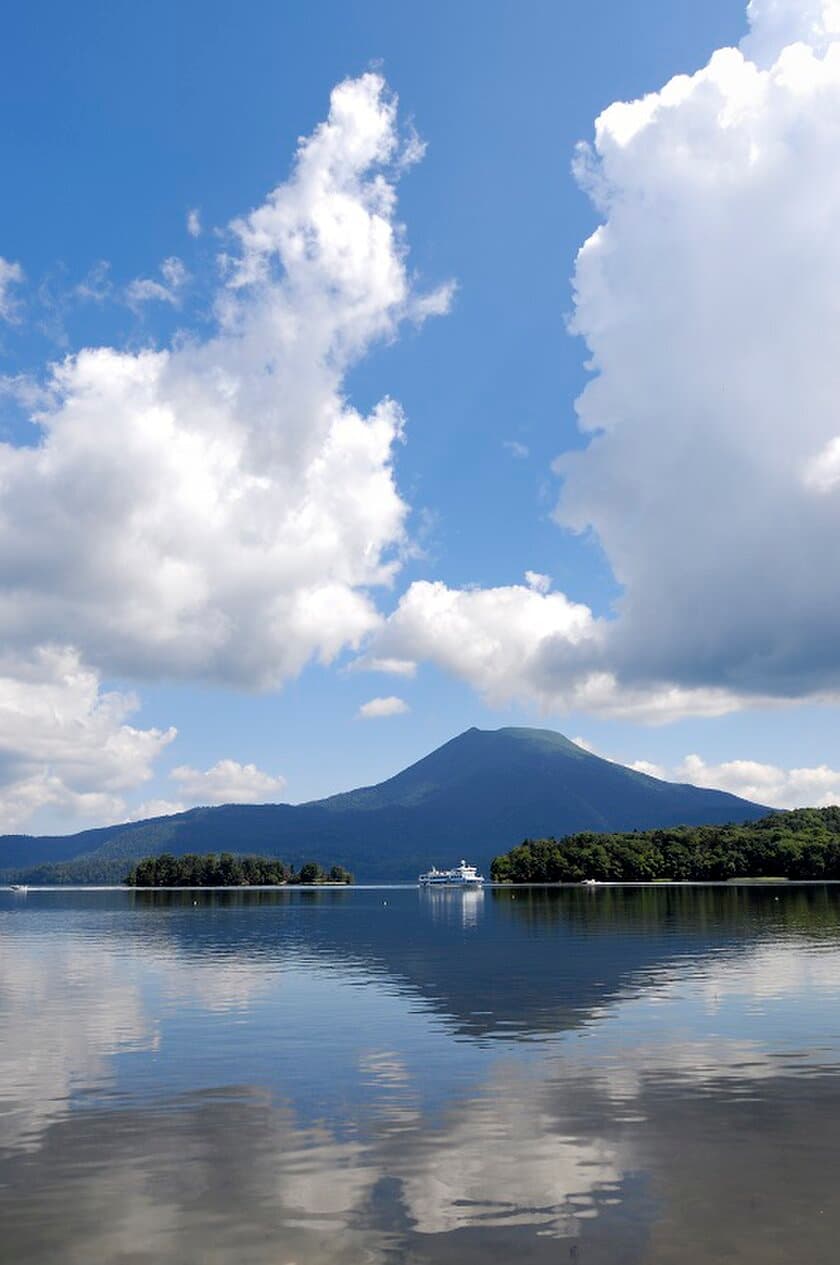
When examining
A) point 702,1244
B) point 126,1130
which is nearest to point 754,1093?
point 702,1244

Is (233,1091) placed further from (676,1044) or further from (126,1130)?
(676,1044)

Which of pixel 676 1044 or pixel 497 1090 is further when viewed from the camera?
pixel 676 1044

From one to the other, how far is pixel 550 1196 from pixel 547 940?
100 m

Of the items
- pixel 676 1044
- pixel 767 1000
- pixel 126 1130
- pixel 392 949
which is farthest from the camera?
pixel 392 949

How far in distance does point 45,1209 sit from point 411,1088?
61.2 ft

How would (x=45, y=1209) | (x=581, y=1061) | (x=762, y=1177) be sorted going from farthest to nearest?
(x=581, y=1061)
(x=762, y=1177)
(x=45, y=1209)

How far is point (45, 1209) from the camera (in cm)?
2859

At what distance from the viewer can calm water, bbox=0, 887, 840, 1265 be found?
26.1 metres

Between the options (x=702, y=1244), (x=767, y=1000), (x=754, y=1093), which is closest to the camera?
(x=702, y=1244)

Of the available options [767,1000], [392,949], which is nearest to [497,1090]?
[767,1000]

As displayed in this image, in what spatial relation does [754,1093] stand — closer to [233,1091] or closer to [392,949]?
[233,1091]

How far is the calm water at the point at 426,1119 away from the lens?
26.1 m

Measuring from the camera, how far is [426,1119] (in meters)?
37.8

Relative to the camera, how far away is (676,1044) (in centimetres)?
5322
